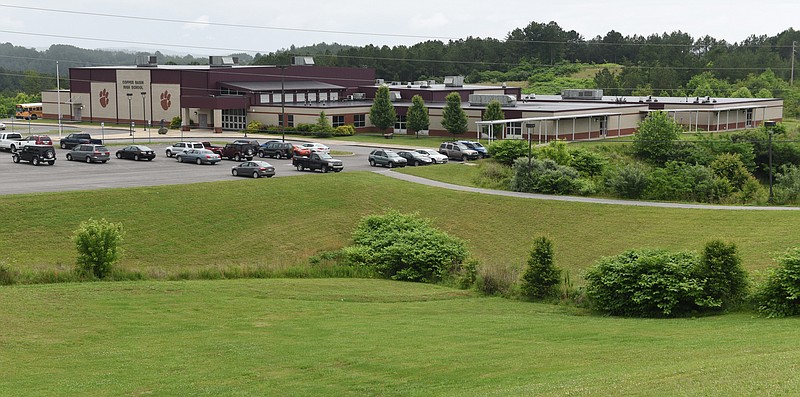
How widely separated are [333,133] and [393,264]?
173 feet

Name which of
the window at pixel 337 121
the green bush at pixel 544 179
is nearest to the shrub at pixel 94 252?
the green bush at pixel 544 179

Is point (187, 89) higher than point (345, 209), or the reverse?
point (187, 89)

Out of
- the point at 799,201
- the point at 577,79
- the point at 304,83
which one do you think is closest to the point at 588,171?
the point at 799,201

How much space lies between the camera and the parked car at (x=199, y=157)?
62.0 meters

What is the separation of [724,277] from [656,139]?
4510 cm

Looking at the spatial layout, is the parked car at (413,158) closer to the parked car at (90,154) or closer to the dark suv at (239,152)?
the dark suv at (239,152)

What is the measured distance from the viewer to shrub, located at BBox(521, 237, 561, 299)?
1174 inches

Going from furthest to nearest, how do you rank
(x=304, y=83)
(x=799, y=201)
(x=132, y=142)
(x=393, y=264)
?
(x=304, y=83) < (x=132, y=142) < (x=799, y=201) < (x=393, y=264)

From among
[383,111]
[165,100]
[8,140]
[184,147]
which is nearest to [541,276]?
[184,147]

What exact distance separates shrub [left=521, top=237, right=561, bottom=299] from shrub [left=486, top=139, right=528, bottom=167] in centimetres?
3299

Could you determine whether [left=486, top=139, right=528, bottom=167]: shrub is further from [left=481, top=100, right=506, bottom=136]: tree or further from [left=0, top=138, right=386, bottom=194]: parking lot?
[left=481, top=100, right=506, bottom=136]: tree

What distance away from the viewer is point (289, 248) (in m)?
39.5

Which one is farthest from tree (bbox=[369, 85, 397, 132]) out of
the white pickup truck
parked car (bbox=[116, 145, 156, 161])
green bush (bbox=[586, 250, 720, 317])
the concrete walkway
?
green bush (bbox=[586, 250, 720, 317])

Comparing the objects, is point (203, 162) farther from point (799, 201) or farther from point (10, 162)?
point (799, 201)
